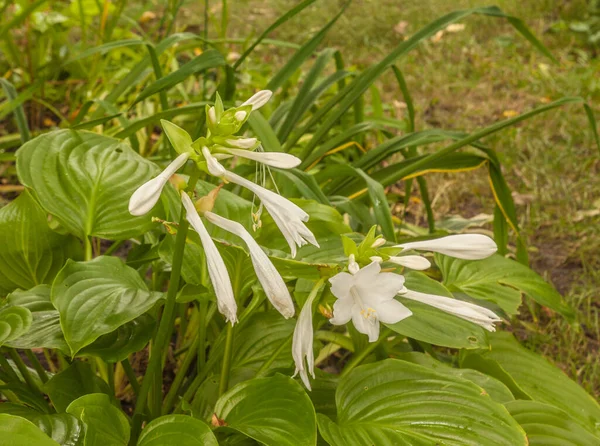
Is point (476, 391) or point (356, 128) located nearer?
point (476, 391)

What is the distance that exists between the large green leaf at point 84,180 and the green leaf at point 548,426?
78cm

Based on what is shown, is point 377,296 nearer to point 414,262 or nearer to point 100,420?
point 414,262

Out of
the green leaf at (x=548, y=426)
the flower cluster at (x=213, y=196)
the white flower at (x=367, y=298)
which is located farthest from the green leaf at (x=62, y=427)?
the green leaf at (x=548, y=426)

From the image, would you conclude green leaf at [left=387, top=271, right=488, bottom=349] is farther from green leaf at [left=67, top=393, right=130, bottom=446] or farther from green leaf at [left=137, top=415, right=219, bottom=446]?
green leaf at [left=67, top=393, right=130, bottom=446]


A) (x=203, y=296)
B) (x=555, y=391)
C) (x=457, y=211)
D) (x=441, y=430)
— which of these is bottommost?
(x=457, y=211)

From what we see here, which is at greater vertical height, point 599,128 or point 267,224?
point 267,224

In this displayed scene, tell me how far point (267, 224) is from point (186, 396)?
14.3 inches

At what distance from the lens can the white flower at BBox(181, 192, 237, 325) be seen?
87 cm

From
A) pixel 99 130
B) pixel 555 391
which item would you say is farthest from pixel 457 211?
pixel 99 130

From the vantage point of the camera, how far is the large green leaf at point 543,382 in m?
1.47

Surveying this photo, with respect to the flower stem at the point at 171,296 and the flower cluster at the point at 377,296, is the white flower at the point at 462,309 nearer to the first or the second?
the flower cluster at the point at 377,296

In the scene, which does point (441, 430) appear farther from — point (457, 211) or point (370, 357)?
point (457, 211)

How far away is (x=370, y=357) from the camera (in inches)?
61.7

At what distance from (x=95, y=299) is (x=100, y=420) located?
195 mm
